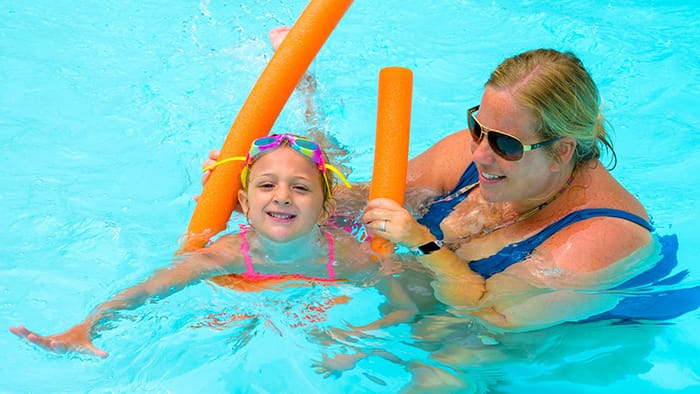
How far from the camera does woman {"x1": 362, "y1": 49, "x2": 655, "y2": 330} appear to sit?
10.7 feet

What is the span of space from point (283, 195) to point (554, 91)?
136 centimetres

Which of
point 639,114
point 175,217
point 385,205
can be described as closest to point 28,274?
point 175,217

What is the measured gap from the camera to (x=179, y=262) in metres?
3.86

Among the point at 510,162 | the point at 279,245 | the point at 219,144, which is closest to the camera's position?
the point at 510,162

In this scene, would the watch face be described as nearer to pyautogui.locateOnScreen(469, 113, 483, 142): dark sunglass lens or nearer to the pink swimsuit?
pyautogui.locateOnScreen(469, 113, 483, 142): dark sunglass lens

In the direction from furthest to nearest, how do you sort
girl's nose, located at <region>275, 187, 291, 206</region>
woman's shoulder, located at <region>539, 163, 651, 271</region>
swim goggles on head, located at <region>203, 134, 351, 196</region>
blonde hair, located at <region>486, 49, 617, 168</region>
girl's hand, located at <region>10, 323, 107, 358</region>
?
swim goggles on head, located at <region>203, 134, 351, 196</region>, girl's nose, located at <region>275, 187, 291, 206</region>, woman's shoulder, located at <region>539, 163, 651, 271</region>, blonde hair, located at <region>486, 49, 617, 168</region>, girl's hand, located at <region>10, 323, 107, 358</region>

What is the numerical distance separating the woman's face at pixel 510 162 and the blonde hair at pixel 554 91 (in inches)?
1.6

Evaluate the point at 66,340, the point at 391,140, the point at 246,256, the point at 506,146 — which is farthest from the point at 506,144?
the point at 66,340

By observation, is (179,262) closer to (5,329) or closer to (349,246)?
(349,246)

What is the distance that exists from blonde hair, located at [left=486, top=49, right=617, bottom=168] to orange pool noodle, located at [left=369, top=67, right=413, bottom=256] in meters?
0.61

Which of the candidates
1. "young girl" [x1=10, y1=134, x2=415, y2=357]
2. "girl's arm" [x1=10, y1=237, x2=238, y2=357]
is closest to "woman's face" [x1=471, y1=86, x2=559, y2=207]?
Answer: "young girl" [x1=10, y1=134, x2=415, y2=357]

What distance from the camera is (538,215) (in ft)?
12.0

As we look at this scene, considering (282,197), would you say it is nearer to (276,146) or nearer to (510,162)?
(276,146)

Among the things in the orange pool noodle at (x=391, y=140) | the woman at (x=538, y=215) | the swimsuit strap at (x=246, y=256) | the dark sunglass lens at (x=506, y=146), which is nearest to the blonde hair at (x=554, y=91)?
the woman at (x=538, y=215)
